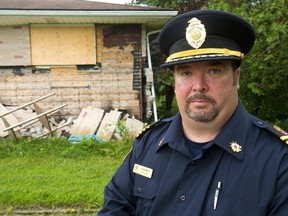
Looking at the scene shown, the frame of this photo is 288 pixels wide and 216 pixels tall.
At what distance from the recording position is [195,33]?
1.95 metres

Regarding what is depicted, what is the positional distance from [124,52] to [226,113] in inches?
289

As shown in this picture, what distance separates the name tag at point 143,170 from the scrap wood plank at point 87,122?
6337 millimetres

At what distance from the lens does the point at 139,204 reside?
2061 mm

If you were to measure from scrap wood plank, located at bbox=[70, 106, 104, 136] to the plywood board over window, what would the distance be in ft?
4.06

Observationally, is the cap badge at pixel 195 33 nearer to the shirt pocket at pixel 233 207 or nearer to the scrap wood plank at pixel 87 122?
the shirt pocket at pixel 233 207

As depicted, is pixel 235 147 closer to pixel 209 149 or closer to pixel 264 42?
pixel 209 149

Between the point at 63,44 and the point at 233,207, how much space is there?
7814 mm

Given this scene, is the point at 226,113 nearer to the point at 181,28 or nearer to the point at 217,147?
the point at 217,147

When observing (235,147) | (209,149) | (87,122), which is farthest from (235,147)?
(87,122)

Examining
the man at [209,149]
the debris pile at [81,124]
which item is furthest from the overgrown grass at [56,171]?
the man at [209,149]

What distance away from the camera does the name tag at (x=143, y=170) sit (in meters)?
2.05

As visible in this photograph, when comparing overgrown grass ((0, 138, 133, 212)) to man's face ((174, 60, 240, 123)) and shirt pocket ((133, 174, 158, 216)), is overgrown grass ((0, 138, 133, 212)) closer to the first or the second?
shirt pocket ((133, 174, 158, 216))

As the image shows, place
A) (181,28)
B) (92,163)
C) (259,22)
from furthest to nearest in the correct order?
(259,22) < (92,163) < (181,28)

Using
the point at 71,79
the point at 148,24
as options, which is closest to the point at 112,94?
the point at 71,79
